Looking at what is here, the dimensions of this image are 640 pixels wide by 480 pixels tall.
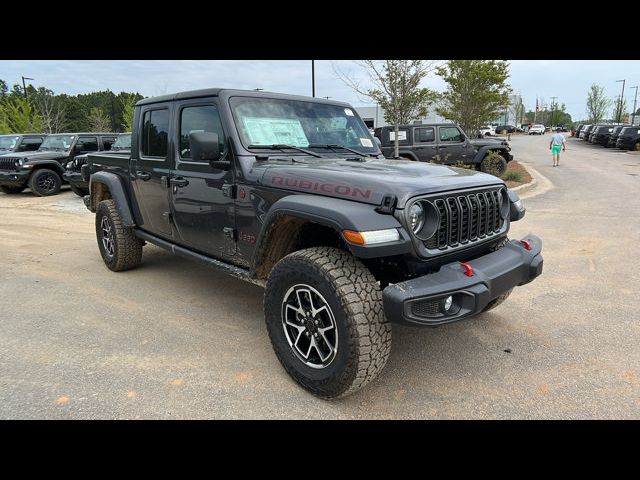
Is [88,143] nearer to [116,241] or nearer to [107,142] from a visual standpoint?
[107,142]

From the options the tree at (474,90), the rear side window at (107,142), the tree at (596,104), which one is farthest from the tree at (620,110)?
the rear side window at (107,142)

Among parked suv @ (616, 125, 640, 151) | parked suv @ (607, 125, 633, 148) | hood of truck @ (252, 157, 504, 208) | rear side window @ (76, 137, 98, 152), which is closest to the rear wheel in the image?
rear side window @ (76, 137, 98, 152)

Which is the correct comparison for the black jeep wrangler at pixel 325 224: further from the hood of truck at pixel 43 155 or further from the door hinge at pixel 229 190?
the hood of truck at pixel 43 155

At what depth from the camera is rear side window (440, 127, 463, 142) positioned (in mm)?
13375

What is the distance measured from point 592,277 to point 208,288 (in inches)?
170

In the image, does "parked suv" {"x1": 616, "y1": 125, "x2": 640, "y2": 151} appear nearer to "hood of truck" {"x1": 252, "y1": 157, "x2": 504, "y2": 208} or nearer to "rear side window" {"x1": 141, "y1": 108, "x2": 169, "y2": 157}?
"hood of truck" {"x1": 252, "y1": 157, "x2": 504, "y2": 208}

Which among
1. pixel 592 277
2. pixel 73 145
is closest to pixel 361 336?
pixel 592 277

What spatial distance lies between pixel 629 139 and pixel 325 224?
3301cm

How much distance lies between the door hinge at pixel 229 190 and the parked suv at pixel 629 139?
107 ft

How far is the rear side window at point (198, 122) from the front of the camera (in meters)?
3.59

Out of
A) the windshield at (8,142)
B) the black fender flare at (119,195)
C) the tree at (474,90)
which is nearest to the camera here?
the black fender flare at (119,195)

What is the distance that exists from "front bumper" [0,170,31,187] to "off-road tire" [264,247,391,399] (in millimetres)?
13357

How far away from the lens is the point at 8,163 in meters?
13.3

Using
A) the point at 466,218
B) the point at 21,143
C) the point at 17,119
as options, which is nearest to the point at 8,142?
the point at 21,143
